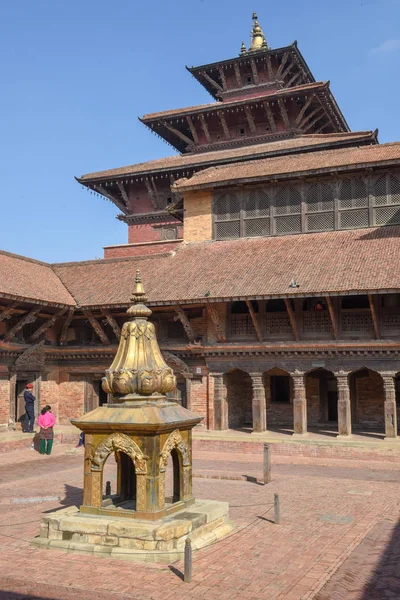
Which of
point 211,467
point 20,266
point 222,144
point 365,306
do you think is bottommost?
point 211,467

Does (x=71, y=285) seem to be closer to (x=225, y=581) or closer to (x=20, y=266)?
(x=20, y=266)

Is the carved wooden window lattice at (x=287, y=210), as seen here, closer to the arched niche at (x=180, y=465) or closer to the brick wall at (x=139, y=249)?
the brick wall at (x=139, y=249)

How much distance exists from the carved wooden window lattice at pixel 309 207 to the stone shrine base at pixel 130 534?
1467cm

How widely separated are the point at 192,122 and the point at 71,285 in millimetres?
12822

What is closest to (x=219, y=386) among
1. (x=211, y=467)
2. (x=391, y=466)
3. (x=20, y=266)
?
(x=211, y=467)

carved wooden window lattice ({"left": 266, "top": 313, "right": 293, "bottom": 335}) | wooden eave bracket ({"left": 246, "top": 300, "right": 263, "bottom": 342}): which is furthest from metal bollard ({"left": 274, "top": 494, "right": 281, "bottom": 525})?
carved wooden window lattice ({"left": 266, "top": 313, "right": 293, "bottom": 335})

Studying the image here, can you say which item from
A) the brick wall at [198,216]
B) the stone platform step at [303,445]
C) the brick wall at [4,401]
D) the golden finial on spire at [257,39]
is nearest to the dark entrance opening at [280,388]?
the stone platform step at [303,445]

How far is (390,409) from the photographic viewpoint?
18609mm

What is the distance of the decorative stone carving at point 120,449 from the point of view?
906 centimetres

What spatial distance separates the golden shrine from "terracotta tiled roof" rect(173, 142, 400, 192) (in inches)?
526

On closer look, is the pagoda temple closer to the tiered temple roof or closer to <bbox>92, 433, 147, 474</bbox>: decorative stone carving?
the tiered temple roof

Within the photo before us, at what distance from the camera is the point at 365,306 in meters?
20.4

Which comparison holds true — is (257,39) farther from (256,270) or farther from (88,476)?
(88,476)

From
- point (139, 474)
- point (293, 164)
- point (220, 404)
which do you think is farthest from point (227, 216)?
point (139, 474)
